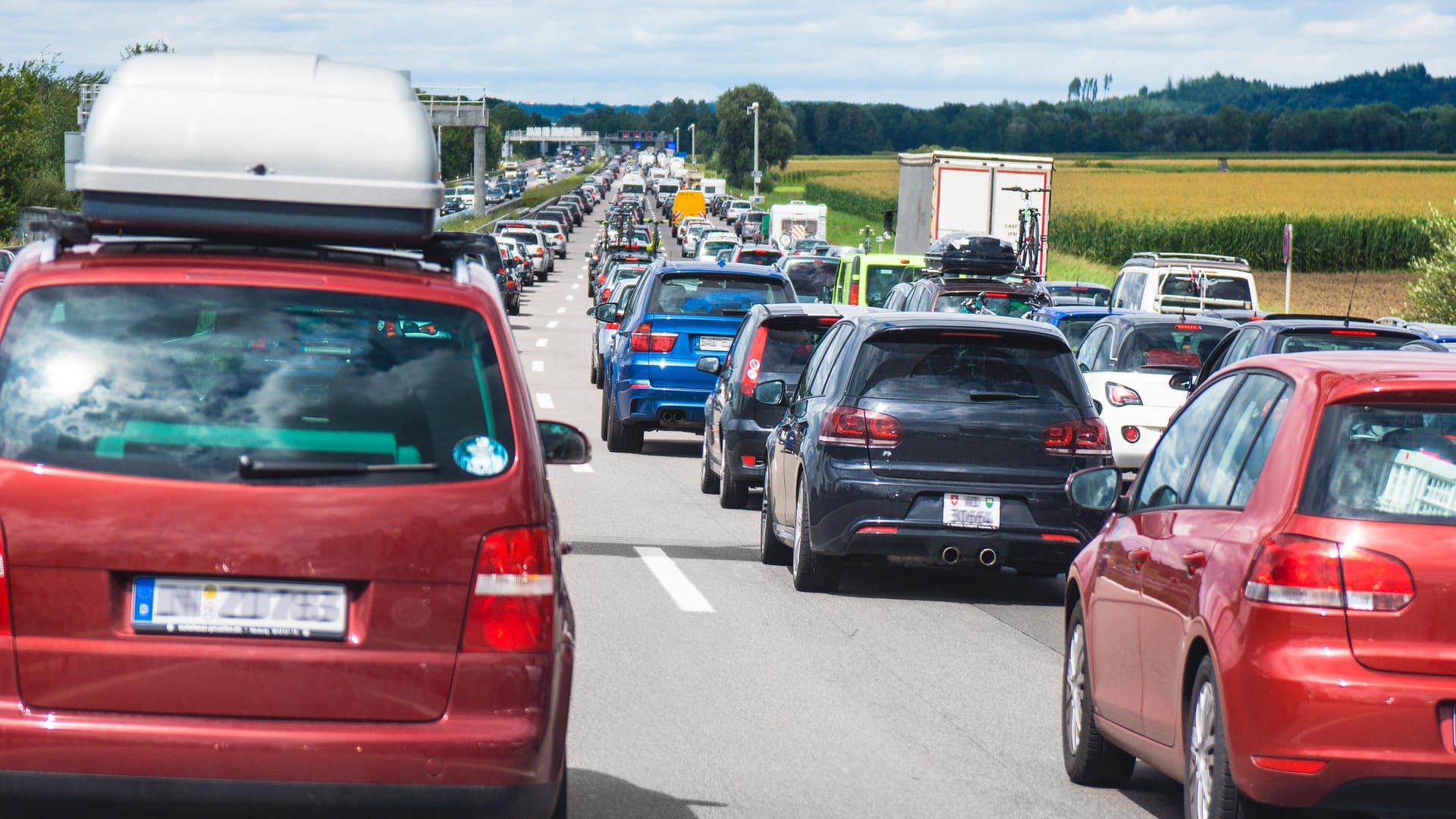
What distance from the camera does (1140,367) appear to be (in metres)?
18.8

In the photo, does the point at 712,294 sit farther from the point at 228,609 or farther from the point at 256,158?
the point at 228,609

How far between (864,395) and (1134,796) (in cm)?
466

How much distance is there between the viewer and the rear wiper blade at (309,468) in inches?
182

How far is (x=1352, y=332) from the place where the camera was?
1499cm

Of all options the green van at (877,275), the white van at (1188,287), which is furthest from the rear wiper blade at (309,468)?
the white van at (1188,287)

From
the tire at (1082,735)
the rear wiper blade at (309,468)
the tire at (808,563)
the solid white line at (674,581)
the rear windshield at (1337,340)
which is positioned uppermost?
the rear wiper blade at (309,468)

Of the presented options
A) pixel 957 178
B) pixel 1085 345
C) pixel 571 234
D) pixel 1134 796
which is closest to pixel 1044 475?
pixel 1134 796

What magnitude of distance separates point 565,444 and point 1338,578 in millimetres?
2427

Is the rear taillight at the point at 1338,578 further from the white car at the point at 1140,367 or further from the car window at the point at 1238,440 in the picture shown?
the white car at the point at 1140,367

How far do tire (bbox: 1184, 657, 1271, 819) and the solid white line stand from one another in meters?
5.34

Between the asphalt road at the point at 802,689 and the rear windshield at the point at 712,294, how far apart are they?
552cm

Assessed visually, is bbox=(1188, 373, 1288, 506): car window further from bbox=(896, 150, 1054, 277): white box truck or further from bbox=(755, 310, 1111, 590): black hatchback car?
bbox=(896, 150, 1054, 277): white box truck

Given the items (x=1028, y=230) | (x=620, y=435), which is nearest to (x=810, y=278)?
(x=1028, y=230)

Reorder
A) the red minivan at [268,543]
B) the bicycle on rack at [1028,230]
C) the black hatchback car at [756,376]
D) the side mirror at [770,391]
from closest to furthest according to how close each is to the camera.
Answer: the red minivan at [268,543], the side mirror at [770,391], the black hatchback car at [756,376], the bicycle on rack at [1028,230]
